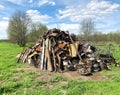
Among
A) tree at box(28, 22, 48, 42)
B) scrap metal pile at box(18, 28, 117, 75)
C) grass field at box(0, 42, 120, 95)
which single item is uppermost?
tree at box(28, 22, 48, 42)

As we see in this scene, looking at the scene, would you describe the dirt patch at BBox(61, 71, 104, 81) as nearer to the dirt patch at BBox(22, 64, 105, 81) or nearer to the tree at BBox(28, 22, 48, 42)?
the dirt patch at BBox(22, 64, 105, 81)

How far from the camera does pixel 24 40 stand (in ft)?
137

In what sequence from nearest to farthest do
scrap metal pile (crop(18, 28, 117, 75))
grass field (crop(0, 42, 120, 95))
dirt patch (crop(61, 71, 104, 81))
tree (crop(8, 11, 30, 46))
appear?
1. grass field (crop(0, 42, 120, 95))
2. dirt patch (crop(61, 71, 104, 81))
3. scrap metal pile (crop(18, 28, 117, 75))
4. tree (crop(8, 11, 30, 46))

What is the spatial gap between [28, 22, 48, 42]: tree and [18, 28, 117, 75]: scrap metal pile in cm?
3137

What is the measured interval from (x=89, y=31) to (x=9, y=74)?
3550cm

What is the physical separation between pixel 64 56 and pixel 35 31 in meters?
36.1

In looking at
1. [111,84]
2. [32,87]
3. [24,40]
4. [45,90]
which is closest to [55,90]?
[45,90]

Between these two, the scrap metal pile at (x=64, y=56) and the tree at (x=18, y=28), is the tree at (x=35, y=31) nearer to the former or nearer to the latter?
the tree at (x=18, y=28)

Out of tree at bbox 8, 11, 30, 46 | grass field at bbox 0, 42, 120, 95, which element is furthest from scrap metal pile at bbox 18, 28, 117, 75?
tree at bbox 8, 11, 30, 46

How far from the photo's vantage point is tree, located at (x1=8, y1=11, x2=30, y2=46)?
4059cm

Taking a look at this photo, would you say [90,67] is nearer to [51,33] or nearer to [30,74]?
[30,74]

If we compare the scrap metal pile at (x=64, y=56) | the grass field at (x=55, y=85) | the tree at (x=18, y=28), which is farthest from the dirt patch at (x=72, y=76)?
the tree at (x=18, y=28)

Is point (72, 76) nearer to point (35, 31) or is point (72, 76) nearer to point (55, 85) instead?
point (55, 85)

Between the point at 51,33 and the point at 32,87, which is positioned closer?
the point at 32,87
